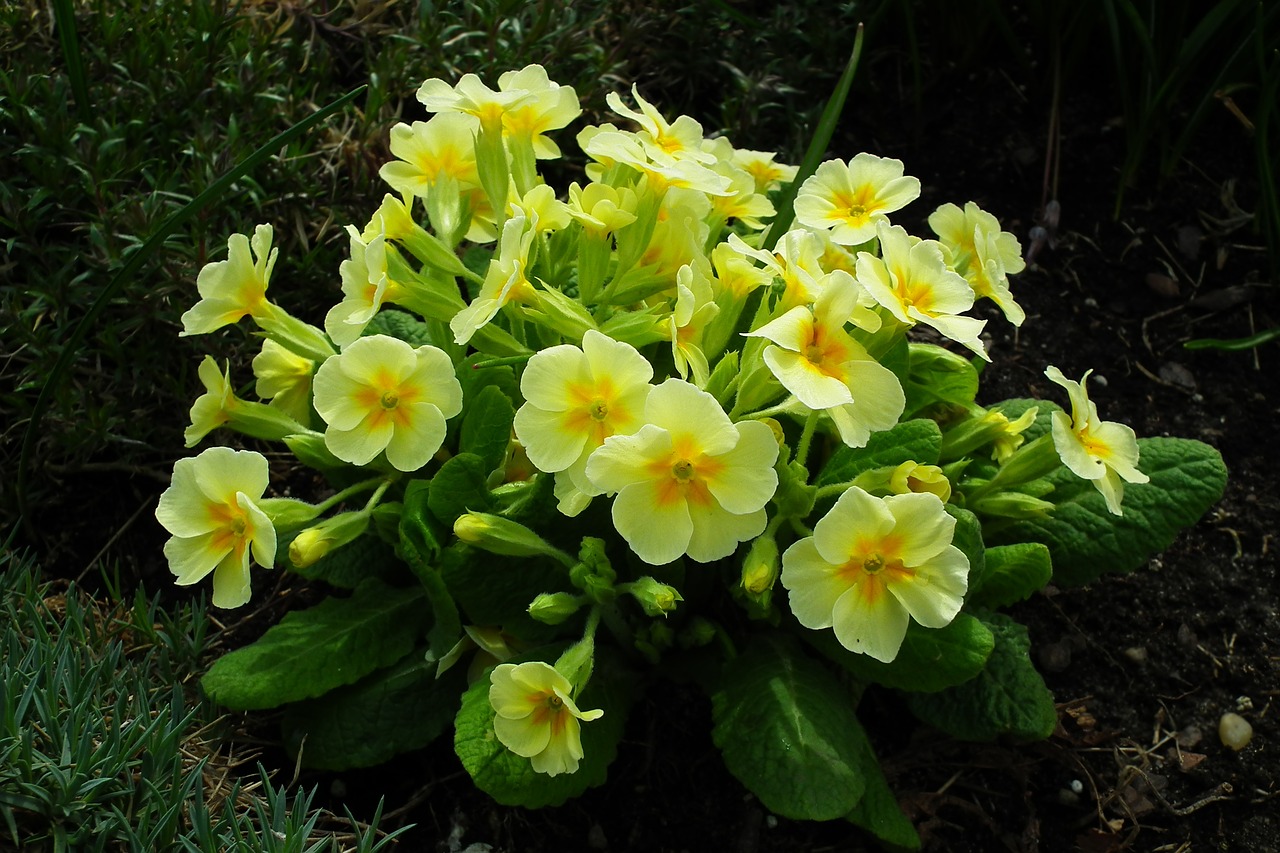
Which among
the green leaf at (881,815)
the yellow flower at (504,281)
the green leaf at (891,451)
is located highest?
the yellow flower at (504,281)

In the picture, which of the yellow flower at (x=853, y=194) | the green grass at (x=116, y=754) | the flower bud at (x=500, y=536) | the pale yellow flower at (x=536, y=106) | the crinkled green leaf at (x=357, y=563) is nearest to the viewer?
the green grass at (x=116, y=754)

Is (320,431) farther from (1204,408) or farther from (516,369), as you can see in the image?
(1204,408)

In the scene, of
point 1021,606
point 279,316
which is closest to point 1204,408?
point 1021,606

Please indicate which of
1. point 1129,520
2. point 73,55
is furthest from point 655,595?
point 73,55

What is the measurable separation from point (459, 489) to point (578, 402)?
323 mm

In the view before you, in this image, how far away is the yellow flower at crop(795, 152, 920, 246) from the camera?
6.99 ft

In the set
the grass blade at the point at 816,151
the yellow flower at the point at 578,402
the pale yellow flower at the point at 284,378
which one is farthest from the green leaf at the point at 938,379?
the pale yellow flower at the point at 284,378

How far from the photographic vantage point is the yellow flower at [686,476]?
5.51 feet

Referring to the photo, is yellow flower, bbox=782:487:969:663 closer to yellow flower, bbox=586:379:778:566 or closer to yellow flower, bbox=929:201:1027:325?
yellow flower, bbox=586:379:778:566

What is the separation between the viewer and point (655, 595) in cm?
188

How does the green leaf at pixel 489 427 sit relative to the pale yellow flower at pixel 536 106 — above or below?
below

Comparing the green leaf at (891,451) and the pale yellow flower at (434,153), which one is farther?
the pale yellow flower at (434,153)

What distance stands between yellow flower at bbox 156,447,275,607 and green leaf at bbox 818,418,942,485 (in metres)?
0.97

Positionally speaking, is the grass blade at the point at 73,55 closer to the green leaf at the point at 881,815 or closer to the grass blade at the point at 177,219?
the grass blade at the point at 177,219
